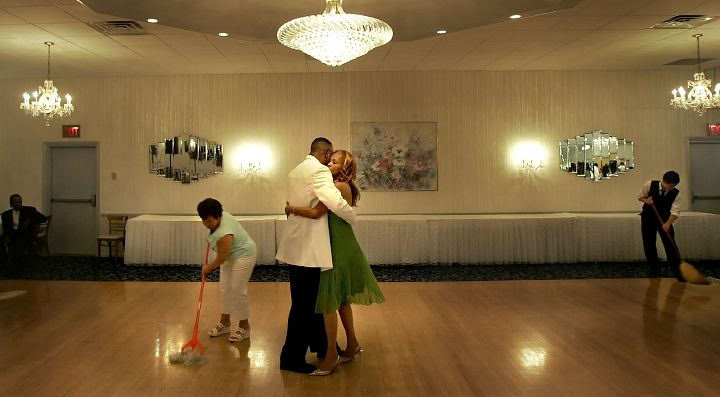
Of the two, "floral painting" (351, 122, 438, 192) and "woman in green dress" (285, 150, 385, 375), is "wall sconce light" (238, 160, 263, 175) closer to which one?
"floral painting" (351, 122, 438, 192)

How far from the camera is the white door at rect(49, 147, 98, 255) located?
9852 millimetres

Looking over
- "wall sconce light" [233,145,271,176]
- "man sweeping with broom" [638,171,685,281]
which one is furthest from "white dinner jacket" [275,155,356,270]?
"wall sconce light" [233,145,271,176]

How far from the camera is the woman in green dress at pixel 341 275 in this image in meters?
3.59

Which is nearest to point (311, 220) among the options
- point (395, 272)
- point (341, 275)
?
point (341, 275)

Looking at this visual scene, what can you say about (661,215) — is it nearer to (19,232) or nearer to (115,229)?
(115,229)

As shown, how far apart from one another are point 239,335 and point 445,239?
485cm

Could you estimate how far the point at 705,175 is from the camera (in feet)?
32.6

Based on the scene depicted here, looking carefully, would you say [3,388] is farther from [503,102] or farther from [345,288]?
[503,102]

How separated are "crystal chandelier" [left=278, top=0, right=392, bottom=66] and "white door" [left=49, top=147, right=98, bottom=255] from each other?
724cm

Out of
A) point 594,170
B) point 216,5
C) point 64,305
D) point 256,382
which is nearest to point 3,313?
point 64,305

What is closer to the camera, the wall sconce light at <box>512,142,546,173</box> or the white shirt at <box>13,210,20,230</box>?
the white shirt at <box>13,210,20,230</box>

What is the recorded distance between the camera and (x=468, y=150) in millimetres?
9508

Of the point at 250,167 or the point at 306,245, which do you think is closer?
the point at 306,245

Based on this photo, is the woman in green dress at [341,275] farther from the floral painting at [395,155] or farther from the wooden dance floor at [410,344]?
the floral painting at [395,155]
